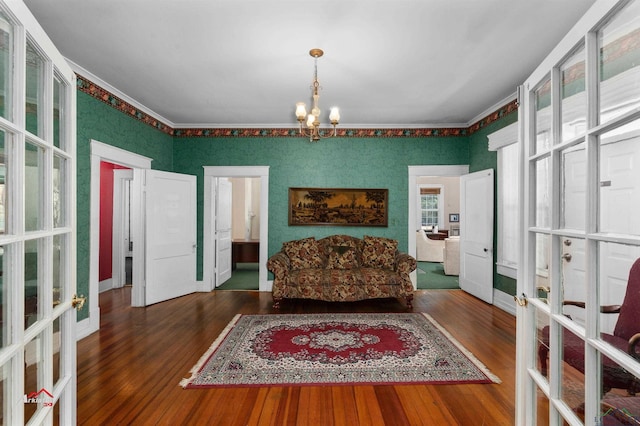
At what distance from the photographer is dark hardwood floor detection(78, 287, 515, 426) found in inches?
74.3

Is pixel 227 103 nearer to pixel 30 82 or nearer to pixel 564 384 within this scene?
pixel 30 82

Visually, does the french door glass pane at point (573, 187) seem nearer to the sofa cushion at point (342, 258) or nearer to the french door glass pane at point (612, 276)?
the french door glass pane at point (612, 276)

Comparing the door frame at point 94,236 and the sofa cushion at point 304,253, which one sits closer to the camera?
the door frame at point 94,236

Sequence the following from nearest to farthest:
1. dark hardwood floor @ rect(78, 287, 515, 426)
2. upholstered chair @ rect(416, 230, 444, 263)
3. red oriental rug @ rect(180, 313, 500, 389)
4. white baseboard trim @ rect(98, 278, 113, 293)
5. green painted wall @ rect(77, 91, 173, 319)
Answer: dark hardwood floor @ rect(78, 287, 515, 426) < red oriental rug @ rect(180, 313, 500, 389) < green painted wall @ rect(77, 91, 173, 319) < white baseboard trim @ rect(98, 278, 113, 293) < upholstered chair @ rect(416, 230, 444, 263)

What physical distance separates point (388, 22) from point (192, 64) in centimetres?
192

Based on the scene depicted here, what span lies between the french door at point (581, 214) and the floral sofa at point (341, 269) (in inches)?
106

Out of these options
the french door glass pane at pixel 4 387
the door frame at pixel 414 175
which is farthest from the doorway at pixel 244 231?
the french door glass pane at pixel 4 387

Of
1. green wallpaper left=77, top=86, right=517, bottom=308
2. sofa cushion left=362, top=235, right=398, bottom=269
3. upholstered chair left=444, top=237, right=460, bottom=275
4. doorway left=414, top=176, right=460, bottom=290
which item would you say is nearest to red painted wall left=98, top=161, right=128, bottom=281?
green wallpaper left=77, top=86, right=517, bottom=308

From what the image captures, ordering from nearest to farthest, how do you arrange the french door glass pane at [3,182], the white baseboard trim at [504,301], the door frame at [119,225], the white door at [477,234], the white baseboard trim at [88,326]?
the french door glass pane at [3,182] → the white baseboard trim at [88,326] → the white baseboard trim at [504,301] → the white door at [477,234] → the door frame at [119,225]

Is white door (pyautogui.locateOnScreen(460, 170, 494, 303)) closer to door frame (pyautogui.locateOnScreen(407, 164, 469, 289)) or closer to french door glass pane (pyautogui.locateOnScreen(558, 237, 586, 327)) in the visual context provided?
door frame (pyautogui.locateOnScreen(407, 164, 469, 289))

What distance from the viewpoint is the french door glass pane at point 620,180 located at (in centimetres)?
82

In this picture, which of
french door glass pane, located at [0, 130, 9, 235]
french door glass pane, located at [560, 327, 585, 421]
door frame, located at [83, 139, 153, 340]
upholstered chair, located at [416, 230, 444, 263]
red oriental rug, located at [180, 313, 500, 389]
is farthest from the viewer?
upholstered chair, located at [416, 230, 444, 263]

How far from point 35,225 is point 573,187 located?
1.98m

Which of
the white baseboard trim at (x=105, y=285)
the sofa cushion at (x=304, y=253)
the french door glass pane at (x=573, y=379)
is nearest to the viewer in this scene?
the french door glass pane at (x=573, y=379)
